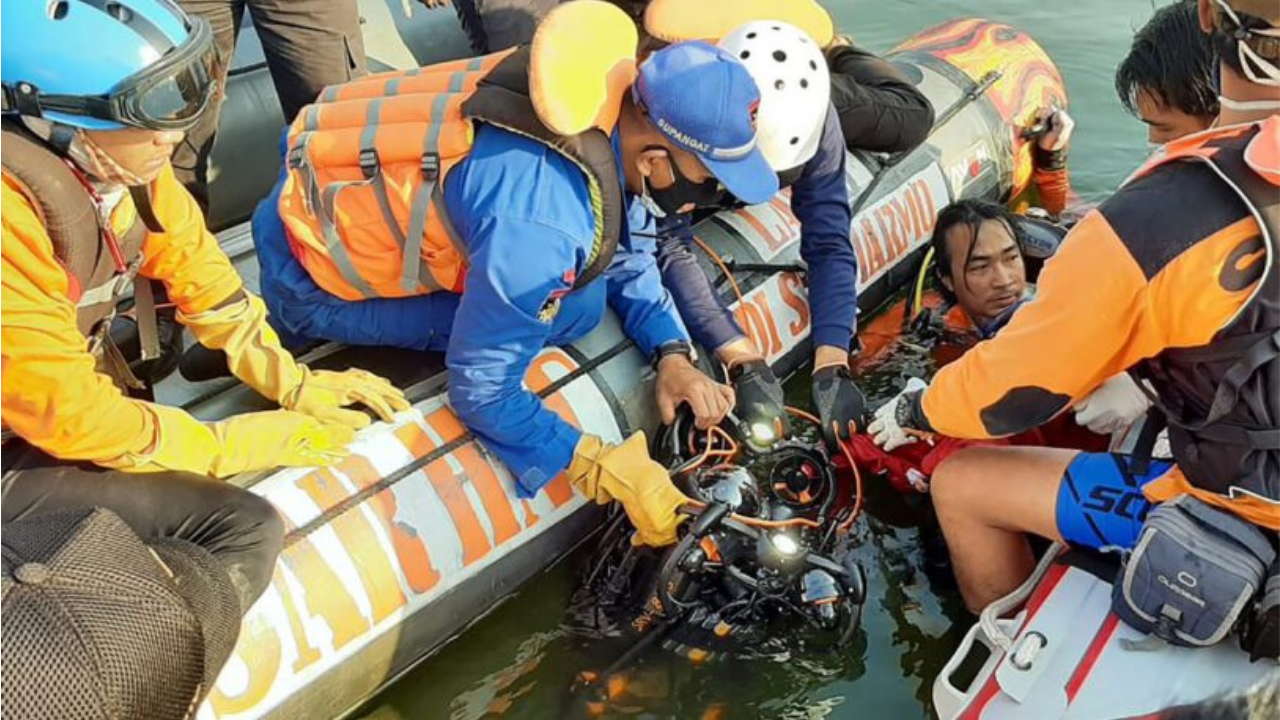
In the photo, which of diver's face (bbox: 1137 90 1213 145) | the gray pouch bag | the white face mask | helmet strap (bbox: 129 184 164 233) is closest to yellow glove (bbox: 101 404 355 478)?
helmet strap (bbox: 129 184 164 233)

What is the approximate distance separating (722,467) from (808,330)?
1.06 meters

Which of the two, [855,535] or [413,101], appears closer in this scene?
[413,101]

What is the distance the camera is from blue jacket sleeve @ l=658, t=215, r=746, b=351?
3.60 metres

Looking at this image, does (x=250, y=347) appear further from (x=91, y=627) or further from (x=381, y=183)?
(x=91, y=627)

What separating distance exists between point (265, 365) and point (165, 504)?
1.67 ft

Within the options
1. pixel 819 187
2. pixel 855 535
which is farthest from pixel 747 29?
pixel 855 535

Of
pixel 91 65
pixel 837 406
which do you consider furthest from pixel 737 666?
pixel 91 65

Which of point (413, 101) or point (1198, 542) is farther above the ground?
point (413, 101)

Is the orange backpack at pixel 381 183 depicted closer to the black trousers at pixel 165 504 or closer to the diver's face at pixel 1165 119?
the black trousers at pixel 165 504

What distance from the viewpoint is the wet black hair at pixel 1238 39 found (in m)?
2.10

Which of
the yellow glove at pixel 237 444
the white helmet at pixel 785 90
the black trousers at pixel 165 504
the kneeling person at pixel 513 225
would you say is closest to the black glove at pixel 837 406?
the kneeling person at pixel 513 225

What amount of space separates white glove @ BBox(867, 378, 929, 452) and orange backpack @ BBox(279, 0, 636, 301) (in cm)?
89

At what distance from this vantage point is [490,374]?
2805 millimetres

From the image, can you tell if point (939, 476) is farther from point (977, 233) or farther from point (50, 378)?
point (50, 378)
